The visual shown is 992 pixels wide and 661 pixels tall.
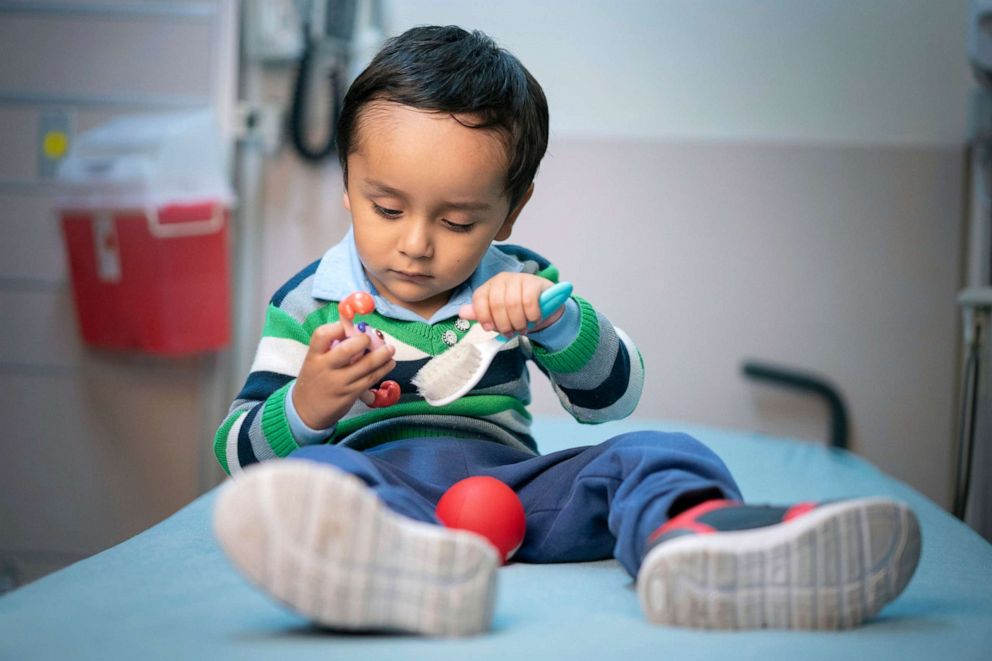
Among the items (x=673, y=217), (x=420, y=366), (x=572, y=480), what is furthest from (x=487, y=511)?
(x=673, y=217)

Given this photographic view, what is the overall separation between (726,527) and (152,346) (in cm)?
160

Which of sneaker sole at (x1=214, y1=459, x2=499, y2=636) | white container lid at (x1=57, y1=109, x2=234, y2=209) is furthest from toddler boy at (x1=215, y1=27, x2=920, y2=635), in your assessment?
white container lid at (x1=57, y1=109, x2=234, y2=209)

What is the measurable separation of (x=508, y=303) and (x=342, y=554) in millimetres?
342

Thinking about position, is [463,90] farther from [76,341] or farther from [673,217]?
[76,341]

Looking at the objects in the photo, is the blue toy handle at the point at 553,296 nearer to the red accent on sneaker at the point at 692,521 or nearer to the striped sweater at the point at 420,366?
the striped sweater at the point at 420,366

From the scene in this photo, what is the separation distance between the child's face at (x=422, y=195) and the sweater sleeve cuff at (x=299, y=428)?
0.16 metres

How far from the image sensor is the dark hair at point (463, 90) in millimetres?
1054

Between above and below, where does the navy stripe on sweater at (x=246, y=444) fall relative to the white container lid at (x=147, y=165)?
below

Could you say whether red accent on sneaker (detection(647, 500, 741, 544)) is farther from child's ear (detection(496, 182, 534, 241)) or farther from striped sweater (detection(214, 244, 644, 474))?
child's ear (detection(496, 182, 534, 241))

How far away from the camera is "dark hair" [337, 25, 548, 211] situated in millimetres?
1054

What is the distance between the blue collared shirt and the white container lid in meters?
1.00

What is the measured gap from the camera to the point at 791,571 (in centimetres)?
76

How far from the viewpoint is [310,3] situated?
2.35m

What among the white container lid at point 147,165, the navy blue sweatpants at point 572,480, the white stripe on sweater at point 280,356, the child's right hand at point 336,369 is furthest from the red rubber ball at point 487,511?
the white container lid at point 147,165
